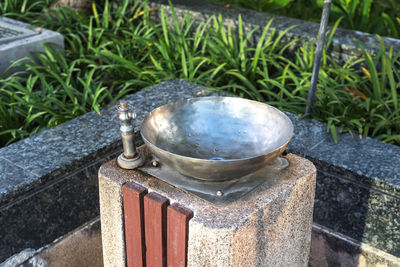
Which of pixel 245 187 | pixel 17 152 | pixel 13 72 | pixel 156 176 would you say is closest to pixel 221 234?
pixel 245 187

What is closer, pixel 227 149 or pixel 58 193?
pixel 227 149

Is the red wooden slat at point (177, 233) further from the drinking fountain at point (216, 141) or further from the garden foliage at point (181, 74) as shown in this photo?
the garden foliage at point (181, 74)

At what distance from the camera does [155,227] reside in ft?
→ 5.44

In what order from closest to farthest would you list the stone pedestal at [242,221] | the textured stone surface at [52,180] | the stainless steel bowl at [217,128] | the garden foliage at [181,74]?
the stone pedestal at [242,221], the stainless steel bowl at [217,128], the textured stone surface at [52,180], the garden foliage at [181,74]

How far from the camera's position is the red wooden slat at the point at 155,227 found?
1.62 meters

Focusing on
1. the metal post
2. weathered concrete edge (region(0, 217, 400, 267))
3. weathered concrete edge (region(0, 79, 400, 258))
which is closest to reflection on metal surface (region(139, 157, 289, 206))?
weathered concrete edge (region(0, 79, 400, 258))

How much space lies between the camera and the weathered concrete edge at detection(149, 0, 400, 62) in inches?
127

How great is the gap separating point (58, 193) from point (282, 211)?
1011 mm

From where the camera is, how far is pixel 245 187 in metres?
1.68

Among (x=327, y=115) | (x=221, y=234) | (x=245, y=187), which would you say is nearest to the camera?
(x=221, y=234)

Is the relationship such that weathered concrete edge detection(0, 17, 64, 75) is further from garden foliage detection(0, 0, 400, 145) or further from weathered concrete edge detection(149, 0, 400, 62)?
weathered concrete edge detection(149, 0, 400, 62)

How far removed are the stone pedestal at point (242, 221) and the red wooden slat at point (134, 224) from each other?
0.10 feet

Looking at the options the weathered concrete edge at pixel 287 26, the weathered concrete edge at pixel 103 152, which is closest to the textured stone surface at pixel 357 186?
the weathered concrete edge at pixel 103 152

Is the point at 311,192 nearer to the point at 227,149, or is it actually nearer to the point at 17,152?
the point at 227,149
